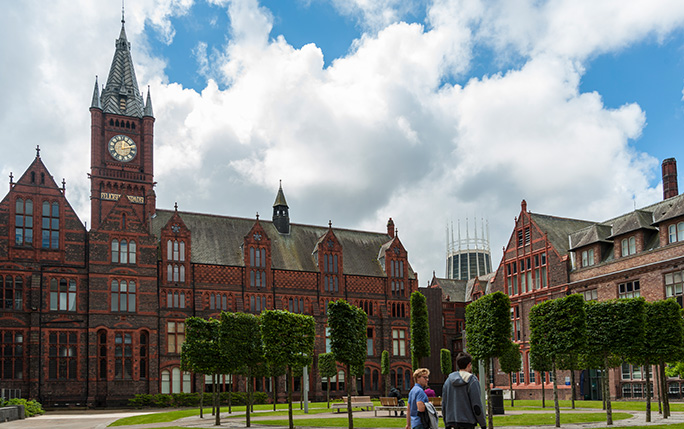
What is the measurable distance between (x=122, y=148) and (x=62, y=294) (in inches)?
1130

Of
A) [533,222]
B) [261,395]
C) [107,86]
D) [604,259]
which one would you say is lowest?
[261,395]

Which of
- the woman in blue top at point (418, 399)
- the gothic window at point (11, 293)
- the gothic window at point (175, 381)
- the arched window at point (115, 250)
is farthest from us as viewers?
the gothic window at point (175, 381)

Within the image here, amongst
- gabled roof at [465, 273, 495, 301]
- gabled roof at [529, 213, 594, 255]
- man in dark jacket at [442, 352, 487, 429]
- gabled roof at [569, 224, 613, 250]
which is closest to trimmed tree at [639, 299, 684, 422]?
man in dark jacket at [442, 352, 487, 429]

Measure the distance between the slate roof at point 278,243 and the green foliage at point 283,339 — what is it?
41.5 meters

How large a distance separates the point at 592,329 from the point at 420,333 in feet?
119

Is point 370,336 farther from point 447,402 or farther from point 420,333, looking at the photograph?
point 447,402

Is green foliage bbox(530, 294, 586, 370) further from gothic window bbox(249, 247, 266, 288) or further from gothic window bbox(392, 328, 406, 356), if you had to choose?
gothic window bbox(392, 328, 406, 356)

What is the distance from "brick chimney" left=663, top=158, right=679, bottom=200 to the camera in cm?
6831

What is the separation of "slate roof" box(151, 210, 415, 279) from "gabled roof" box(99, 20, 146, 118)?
68.9 ft

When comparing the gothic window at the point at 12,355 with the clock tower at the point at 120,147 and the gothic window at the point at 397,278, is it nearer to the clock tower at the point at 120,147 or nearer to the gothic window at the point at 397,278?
the clock tower at the point at 120,147

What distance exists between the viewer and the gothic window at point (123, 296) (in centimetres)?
6612

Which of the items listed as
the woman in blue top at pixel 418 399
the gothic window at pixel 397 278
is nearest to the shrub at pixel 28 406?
the woman in blue top at pixel 418 399

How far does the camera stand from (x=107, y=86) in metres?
91.2

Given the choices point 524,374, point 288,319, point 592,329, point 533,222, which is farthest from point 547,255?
point 288,319
